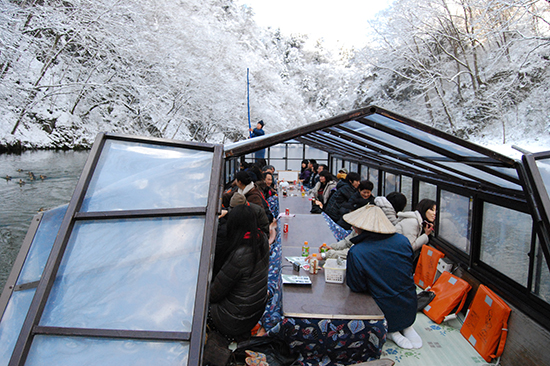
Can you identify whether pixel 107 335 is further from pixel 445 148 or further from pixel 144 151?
pixel 445 148

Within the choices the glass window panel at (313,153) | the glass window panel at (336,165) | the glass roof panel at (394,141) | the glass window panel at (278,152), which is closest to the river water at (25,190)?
the glass roof panel at (394,141)

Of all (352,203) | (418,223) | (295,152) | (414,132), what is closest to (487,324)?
(418,223)

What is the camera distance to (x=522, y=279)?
360cm

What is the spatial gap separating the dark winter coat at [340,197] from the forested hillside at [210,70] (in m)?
8.34

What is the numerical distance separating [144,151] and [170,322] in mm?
1306

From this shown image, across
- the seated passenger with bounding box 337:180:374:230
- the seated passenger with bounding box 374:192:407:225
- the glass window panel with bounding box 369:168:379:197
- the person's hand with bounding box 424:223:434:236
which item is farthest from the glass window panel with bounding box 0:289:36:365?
the glass window panel with bounding box 369:168:379:197

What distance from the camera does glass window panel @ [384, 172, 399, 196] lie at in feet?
27.4

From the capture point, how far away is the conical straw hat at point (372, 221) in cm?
335

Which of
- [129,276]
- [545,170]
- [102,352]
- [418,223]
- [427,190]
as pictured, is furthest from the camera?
[427,190]

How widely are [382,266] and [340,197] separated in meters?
4.67

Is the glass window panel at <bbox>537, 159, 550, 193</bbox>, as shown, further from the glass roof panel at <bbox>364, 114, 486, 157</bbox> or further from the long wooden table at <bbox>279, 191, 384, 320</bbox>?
the long wooden table at <bbox>279, 191, 384, 320</bbox>

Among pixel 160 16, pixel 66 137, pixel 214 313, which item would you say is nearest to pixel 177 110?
pixel 160 16

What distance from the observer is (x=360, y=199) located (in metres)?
6.49

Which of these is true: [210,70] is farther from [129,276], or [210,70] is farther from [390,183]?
[129,276]
